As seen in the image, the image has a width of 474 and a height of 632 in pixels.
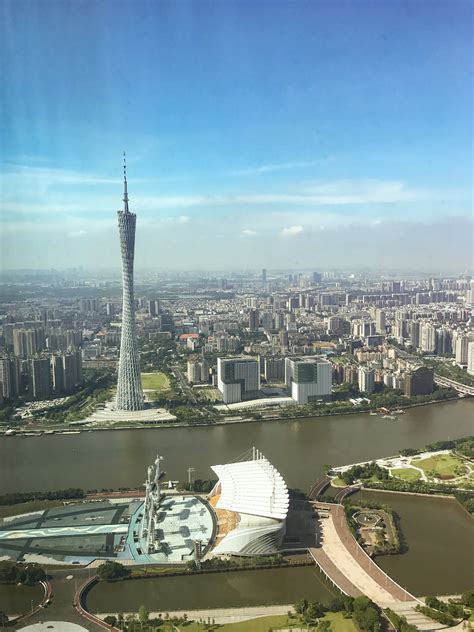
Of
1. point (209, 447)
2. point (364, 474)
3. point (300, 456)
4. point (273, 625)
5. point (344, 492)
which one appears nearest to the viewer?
point (273, 625)

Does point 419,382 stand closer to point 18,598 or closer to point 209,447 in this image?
point 209,447

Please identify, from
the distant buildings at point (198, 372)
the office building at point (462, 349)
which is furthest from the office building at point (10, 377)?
the office building at point (462, 349)

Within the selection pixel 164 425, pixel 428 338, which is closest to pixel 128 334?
pixel 164 425

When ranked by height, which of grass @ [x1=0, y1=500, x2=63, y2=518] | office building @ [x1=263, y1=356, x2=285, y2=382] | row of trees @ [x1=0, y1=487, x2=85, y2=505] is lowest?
grass @ [x1=0, y1=500, x2=63, y2=518]

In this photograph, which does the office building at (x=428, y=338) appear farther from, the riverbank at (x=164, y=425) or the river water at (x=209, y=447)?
the riverbank at (x=164, y=425)

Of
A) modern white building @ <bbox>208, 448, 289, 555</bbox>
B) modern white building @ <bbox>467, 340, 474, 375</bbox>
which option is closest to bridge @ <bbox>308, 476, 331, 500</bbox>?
modern white building @ <bbox>208, 448, 289, 555</bbox>

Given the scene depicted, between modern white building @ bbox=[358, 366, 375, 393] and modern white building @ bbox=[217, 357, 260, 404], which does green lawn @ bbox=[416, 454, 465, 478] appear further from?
modern white building @ bbox=[217, 357, 260, 404]
